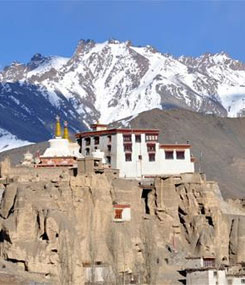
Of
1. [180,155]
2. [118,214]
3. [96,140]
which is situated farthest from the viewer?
[96,140]

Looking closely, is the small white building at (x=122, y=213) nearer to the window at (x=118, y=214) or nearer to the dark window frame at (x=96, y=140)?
the window at (x=118, y=214)

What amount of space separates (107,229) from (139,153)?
44.9 feet

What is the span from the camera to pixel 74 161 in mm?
102250

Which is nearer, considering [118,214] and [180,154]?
[118,214]

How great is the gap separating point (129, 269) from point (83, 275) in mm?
5341

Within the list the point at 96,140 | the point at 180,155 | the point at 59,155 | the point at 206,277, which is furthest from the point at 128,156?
the point at 206,277

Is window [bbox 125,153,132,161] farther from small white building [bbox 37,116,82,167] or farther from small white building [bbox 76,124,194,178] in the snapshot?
small white building [bbox 37,116,82,167]

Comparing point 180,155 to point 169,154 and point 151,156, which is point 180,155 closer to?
point 169,154

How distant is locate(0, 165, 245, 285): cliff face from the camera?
298ft

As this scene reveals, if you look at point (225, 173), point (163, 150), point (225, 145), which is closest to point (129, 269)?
point (163, 150)

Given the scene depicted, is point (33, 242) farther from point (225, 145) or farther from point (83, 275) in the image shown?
point (225, 145)

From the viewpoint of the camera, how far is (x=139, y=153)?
10769 centimetres

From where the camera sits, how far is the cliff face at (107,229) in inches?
3570

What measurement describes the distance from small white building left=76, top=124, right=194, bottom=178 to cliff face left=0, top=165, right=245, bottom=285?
9.73ft
